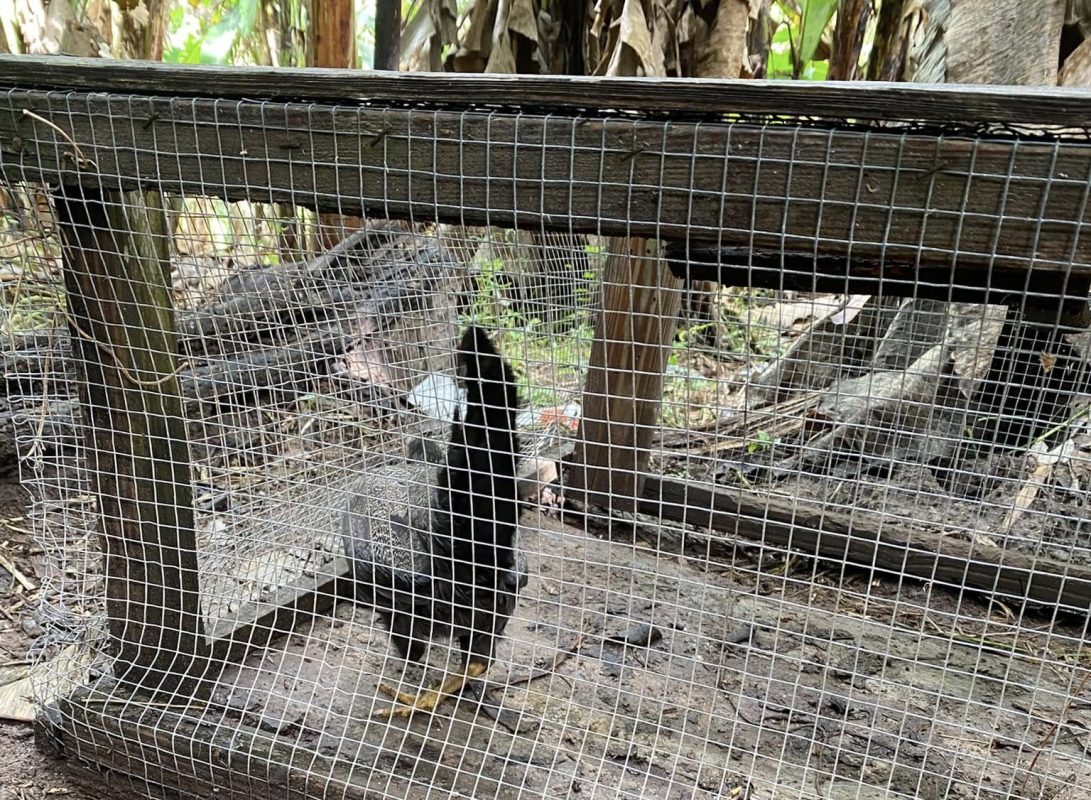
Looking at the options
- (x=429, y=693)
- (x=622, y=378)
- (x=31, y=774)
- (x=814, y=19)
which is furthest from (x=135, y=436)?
(x=814, y=19)

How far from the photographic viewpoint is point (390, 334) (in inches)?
136

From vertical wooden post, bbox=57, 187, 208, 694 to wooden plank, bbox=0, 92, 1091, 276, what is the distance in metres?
0.18

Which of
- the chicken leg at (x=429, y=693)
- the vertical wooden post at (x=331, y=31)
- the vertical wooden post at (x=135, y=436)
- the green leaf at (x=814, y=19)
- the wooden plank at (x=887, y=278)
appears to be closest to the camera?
the wooden plank at (x=887, y=278)

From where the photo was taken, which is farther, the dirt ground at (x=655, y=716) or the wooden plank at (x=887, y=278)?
the dirt ground at (x=655, y=716)

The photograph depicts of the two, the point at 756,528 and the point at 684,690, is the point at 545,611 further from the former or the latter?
the point at 756,528

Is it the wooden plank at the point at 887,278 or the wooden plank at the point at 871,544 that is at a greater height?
the wooden plank at the point at 887,278

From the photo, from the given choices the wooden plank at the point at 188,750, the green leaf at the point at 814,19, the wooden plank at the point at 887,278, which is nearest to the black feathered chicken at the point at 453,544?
the wooden plank at the point at 188,750

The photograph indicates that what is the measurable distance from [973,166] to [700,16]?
10.4ft

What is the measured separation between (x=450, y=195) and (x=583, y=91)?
0.34 m

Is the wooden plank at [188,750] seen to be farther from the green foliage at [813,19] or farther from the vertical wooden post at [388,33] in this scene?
the green foliage at [813,19]

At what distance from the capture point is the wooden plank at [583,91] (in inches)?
45.8

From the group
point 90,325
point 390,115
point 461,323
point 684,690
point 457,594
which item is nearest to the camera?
point 390,115

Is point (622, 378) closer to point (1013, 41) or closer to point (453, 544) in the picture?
point (453, 544)

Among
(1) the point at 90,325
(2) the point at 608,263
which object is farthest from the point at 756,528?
(1) the point at 90,325
